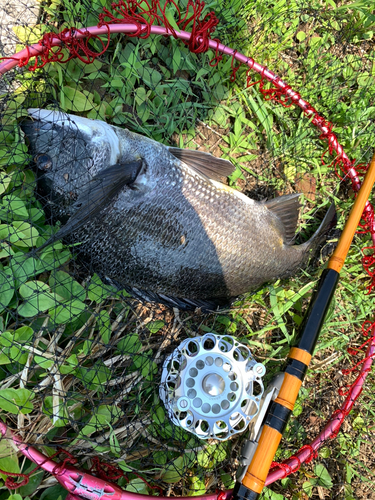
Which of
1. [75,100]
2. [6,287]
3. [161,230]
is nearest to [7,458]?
[6,287]

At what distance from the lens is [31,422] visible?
2.72 m

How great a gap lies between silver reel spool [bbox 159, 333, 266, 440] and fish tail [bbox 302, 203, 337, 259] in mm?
1165

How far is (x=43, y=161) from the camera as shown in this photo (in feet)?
8.66

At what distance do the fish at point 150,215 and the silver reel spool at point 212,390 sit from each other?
0.45 metres

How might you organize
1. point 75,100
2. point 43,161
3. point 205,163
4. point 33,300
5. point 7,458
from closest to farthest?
1. point 7,458
2. point 43,161
3. point 33,300
4. point 75,100
5. point 205,163

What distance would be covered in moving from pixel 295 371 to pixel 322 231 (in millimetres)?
1372

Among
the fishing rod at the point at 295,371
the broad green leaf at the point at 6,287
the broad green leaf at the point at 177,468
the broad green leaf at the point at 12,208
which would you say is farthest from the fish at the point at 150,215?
the broad green leaf at the point at 177,468

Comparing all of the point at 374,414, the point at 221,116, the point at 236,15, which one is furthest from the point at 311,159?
the point at 374,414

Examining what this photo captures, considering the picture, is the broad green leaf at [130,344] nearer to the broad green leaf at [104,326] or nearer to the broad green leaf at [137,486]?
the broad green leaf at [104,326]

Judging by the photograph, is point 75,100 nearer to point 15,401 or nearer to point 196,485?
point 15,401

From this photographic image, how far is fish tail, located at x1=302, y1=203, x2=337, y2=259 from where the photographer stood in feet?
11.0

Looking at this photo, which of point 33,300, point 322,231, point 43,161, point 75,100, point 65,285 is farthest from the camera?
point 322,231

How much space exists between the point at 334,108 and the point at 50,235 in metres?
3.03

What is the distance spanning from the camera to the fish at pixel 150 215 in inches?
103
